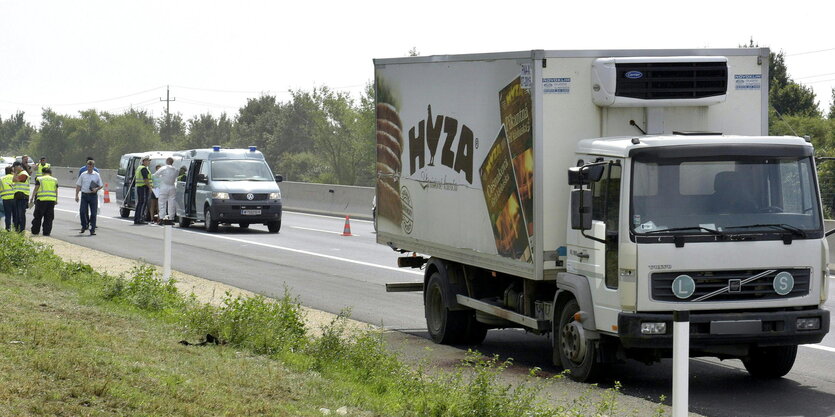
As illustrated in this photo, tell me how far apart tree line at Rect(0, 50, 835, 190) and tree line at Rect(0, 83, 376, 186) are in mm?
74

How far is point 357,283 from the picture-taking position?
67.2 ft

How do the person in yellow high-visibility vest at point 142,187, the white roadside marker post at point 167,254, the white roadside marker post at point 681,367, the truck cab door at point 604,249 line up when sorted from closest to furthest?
the white roadside marker post at point 681,367
the truck cab door at point 604,249
the white roadside marker post at point 167,254
the person in yellow high-visibility vest at point 142,187

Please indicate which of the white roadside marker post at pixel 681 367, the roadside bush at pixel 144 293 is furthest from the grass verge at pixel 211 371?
the white roadside marker post at pixel 681 367

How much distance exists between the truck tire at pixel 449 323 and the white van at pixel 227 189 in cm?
1908

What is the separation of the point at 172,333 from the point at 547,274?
3.54 m

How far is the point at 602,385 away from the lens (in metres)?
10.9

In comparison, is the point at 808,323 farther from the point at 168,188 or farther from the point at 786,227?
the point at 168,188

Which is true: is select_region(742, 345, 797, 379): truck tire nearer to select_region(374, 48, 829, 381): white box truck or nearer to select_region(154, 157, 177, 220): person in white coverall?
select_region(374, 48, 829, 381): white box truck

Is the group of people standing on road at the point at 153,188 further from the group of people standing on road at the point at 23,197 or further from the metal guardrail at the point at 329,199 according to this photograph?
the group of people standing on road at the point at 23,197

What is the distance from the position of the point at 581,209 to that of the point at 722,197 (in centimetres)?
121

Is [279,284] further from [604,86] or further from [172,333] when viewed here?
[604,86]

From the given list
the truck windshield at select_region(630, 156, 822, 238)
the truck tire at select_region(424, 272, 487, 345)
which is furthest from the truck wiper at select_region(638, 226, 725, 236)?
the truck tire at select_region(424, 272, 487, 345)

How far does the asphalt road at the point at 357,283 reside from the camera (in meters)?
10.6

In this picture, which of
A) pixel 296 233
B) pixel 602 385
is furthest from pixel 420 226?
pixel 296 233
